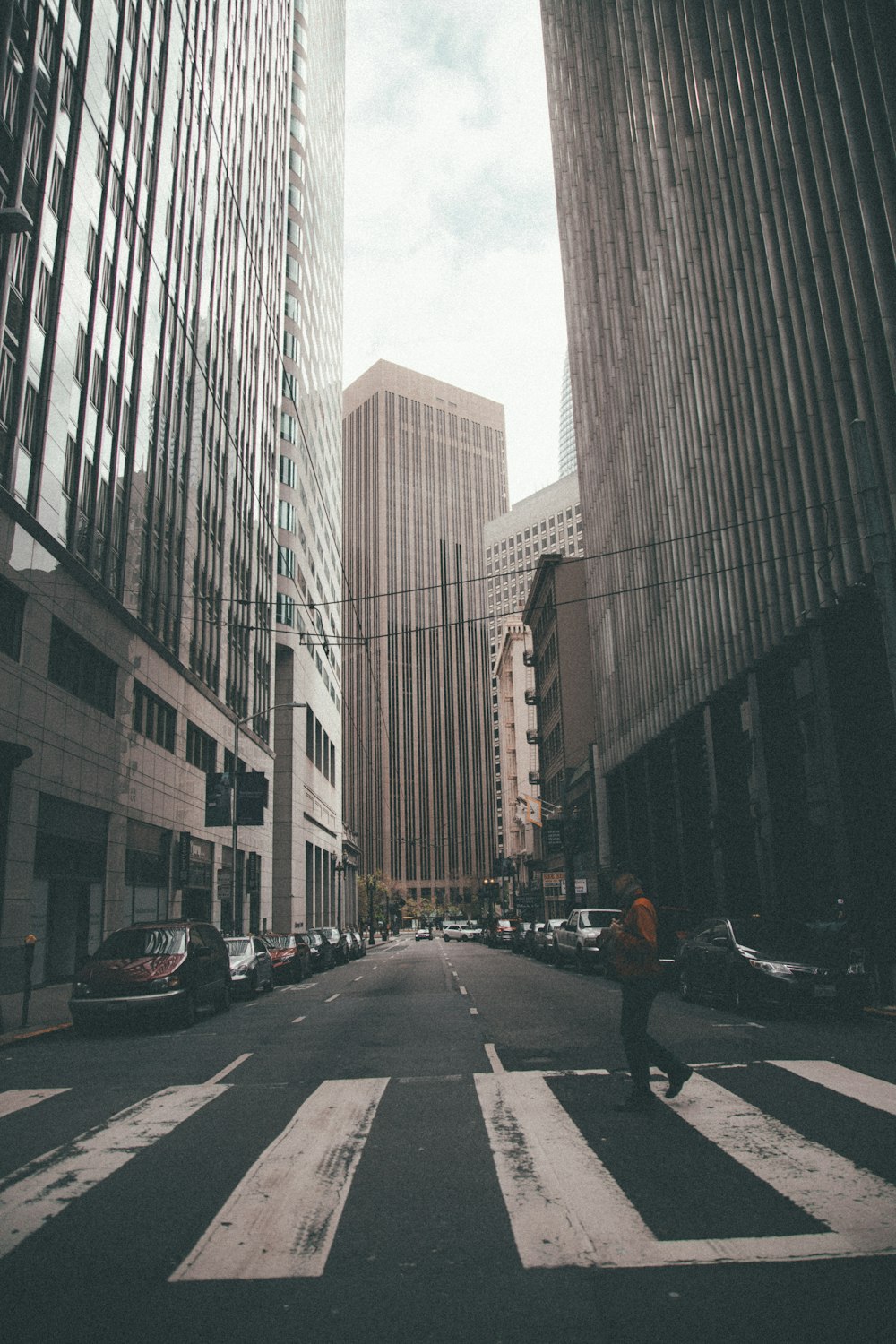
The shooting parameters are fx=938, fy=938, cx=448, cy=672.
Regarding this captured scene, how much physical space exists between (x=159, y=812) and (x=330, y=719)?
45.0 meters

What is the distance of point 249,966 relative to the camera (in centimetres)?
2005

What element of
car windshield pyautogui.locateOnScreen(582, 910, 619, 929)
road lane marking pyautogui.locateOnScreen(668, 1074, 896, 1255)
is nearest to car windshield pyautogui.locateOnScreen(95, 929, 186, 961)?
road lane marking pyautogui.locateOnScreen(668, 1074, 896, 1255)

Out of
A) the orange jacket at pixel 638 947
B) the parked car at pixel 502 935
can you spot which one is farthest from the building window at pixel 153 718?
the parked car at pixel 502 935

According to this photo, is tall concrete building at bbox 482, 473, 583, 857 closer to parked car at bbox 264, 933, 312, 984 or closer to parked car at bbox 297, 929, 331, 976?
parked car at bbox 297, 929, 331, 976

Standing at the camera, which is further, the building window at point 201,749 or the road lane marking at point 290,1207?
the building window at point 201,749

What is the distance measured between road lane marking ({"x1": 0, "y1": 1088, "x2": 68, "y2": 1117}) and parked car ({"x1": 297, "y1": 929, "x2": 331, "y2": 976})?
70.3ft

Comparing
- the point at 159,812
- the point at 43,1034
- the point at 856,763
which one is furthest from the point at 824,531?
the point at 159,812

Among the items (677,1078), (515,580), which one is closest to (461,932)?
(515,580)

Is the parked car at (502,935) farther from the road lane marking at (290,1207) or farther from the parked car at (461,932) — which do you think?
the road lane marking at (290,1207)

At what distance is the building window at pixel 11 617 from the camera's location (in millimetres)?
19688

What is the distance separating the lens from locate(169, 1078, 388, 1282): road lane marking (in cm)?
434

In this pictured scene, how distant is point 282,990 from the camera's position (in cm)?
2291

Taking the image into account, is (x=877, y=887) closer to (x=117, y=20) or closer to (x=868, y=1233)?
(x=868, y=1233)

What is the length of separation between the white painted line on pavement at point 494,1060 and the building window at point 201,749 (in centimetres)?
2675
